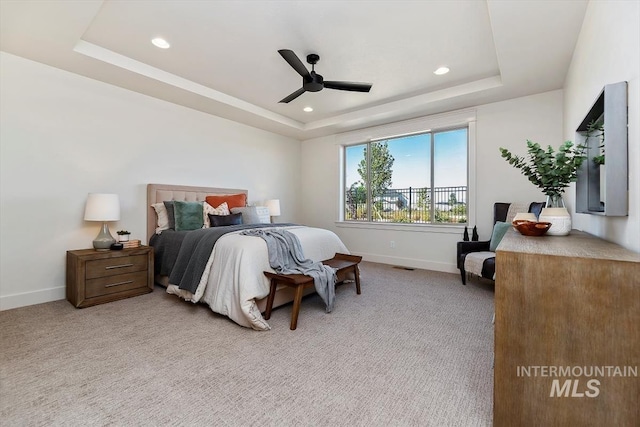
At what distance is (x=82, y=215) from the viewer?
321 cm

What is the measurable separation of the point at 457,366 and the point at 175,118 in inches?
175

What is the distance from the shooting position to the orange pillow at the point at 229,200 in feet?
13.4

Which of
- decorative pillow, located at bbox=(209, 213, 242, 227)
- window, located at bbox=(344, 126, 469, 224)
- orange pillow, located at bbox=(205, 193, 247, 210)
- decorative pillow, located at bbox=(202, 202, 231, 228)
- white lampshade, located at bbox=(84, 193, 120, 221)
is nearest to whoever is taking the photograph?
white lampshade, located at bbox=(84, 193, 120, 221)

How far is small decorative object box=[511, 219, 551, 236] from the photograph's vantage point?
1631 mm

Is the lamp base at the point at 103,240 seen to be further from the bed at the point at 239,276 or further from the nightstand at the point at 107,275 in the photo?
the bed at the point at 239,276

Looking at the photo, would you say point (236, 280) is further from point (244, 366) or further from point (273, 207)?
point (273, 207)

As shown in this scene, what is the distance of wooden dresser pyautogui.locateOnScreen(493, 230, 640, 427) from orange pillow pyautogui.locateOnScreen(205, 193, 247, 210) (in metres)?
3.71

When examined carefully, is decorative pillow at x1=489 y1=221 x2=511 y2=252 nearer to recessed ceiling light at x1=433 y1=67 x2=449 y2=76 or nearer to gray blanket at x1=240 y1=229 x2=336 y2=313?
recessed ceiling light at x1=433 y1=67 x2=449 y2=76

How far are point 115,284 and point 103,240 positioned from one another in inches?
20.7

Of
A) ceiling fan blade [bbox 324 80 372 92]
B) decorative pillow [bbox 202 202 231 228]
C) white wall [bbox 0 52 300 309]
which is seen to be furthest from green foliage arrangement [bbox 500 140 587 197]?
white wall [bbox 0 52 300 309]

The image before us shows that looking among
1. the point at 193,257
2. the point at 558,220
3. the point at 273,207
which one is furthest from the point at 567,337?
the point at 273,207

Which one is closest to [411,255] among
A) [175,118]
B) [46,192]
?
[175,118]

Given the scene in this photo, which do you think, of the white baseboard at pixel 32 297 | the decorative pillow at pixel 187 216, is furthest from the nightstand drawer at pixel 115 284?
the decorative pillow at pixel 187 216

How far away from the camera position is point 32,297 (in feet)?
9.47
